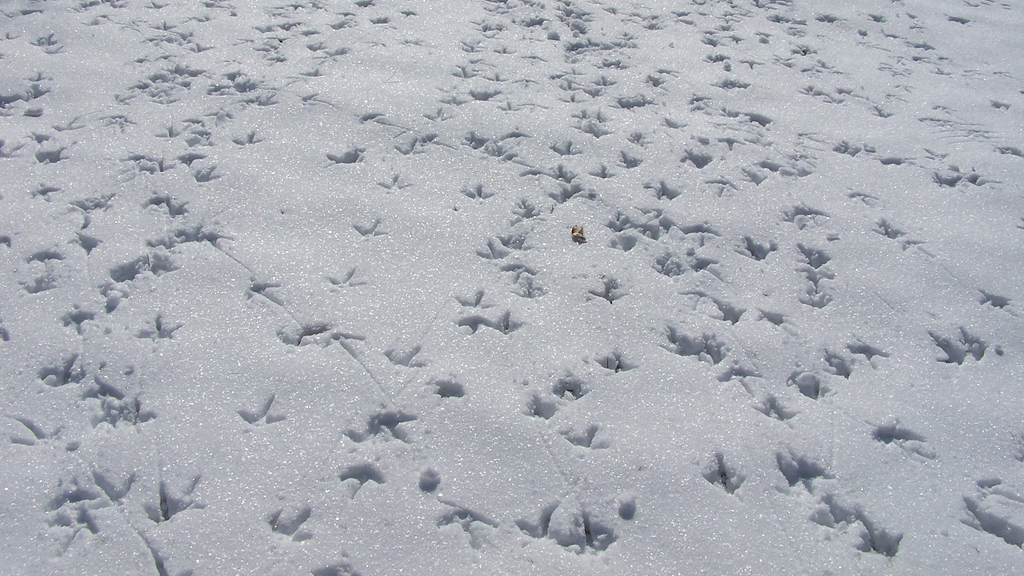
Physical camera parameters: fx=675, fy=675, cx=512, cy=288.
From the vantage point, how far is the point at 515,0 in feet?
19.2

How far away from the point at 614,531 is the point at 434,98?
3180 millimetres

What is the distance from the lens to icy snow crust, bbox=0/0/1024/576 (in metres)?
2.44

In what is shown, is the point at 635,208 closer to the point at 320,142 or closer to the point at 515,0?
the point at 320,142

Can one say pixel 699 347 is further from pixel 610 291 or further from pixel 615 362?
pixel 610 291

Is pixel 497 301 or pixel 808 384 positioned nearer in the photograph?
pixel 808 384

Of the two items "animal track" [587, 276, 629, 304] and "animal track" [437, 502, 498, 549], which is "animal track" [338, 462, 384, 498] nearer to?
"animal track" [437, 502, 498, 549]

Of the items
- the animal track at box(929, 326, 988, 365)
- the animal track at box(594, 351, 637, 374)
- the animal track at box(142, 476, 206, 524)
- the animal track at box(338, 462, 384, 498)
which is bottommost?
the animal track at box(142, 476, 206, 524)

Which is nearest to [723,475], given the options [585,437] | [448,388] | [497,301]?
[585,437]

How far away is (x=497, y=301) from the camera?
3.26 m

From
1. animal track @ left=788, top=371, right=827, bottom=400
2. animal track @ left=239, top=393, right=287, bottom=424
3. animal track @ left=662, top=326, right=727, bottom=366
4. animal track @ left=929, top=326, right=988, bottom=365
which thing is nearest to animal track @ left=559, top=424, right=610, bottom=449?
animal track @ left=662, top=326, right=727, bottom=366

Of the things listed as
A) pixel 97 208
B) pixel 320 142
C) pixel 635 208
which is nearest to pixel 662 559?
pixel 635 208

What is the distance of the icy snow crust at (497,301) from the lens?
2438 millimetres

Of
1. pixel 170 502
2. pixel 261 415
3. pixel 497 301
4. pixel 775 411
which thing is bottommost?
pixel 170 502

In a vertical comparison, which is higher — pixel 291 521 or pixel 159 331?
pixel 159 331
